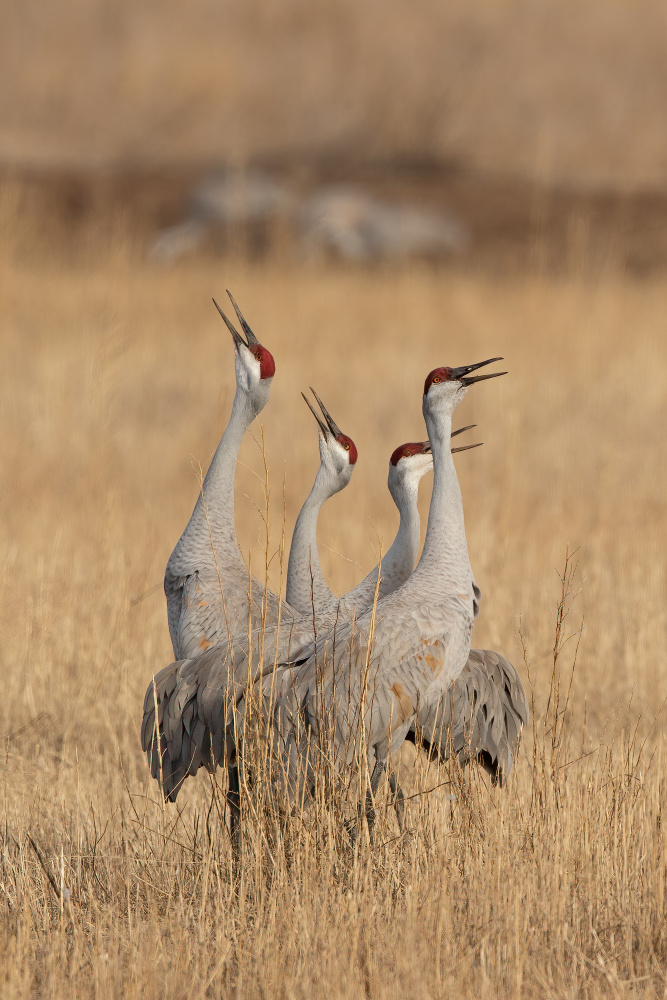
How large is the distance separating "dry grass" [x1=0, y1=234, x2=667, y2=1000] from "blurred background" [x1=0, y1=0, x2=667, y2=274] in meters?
2.75

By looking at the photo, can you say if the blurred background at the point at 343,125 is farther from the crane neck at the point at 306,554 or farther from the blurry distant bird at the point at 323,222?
the crane neck at the point at 306,554

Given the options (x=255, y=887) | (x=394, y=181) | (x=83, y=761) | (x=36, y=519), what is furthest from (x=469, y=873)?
(x=394, y=181)

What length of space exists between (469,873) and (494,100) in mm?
24437

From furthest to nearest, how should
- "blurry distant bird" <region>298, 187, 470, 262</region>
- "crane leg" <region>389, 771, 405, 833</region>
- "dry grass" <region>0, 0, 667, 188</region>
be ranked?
"dry grass" <region>0, 0, 667, 188</region>, "blurry distant bird" <region>298, 187, 470, 262</region>, "crane leg" <region>389, 771, 405, 833</region>

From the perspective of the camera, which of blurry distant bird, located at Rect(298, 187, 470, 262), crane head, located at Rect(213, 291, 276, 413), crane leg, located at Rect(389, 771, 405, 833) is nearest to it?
crane leg, located at Rect(389, 771, 405, 833)

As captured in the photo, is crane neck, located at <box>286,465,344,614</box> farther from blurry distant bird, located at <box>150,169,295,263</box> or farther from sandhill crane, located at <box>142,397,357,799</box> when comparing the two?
blurry distant bird, located at <box>150,169,295,263</box>

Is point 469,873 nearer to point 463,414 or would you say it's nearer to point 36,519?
point 36,519

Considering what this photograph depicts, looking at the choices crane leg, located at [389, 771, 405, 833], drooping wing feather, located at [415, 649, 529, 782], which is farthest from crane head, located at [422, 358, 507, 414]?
crane leg, located at [389, 771, 405, 833]

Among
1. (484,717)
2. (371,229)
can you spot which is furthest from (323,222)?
(484,717)

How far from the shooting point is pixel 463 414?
11.7 metres

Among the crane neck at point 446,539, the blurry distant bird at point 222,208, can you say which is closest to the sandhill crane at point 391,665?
the crane neck at point 446,539

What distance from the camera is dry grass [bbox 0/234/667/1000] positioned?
3207 millimetres

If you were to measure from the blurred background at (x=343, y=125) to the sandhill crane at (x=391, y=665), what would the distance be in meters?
12.6

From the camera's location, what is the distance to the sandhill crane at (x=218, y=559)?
4.20 m
